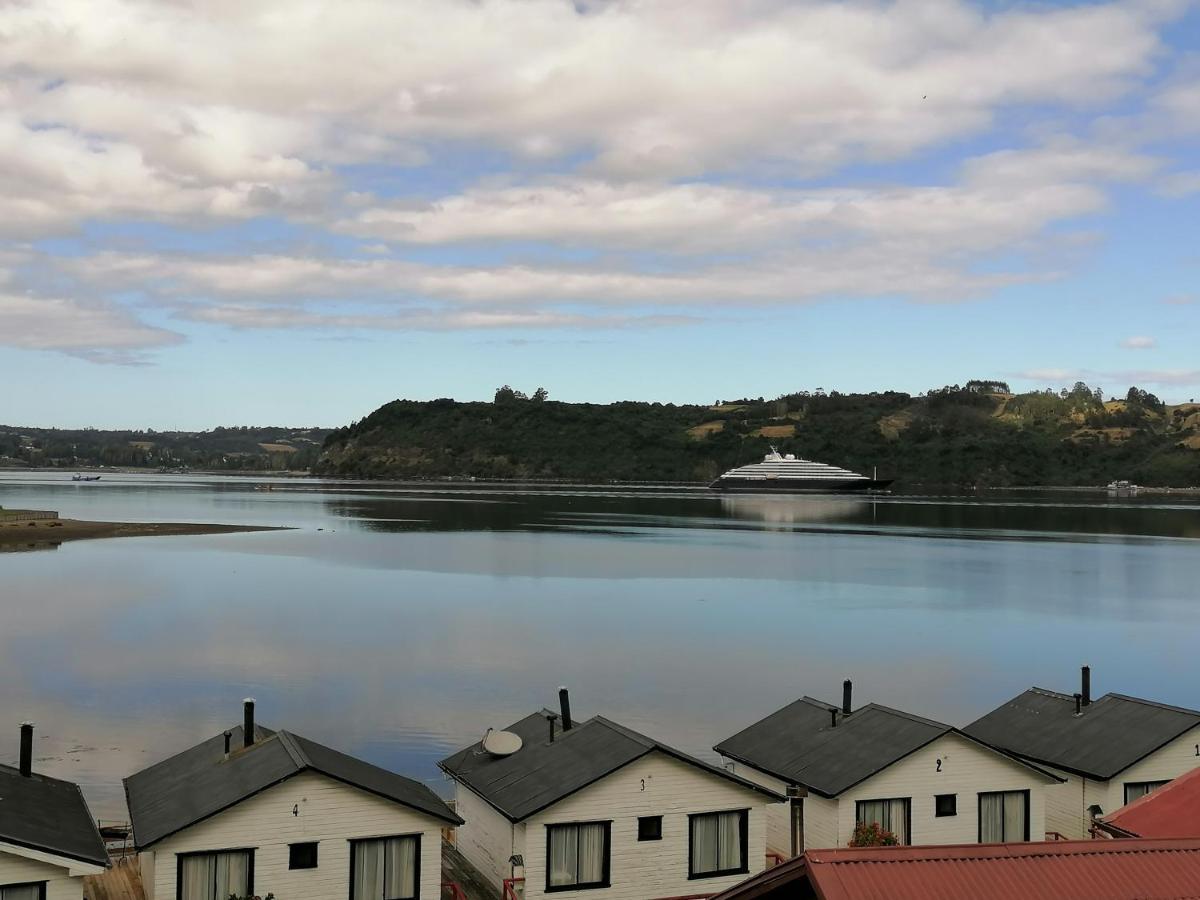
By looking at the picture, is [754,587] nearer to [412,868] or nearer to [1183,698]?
[1183,698]

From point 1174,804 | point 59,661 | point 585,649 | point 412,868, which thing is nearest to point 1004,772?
point 1174,804

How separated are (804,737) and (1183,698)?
25.6 meters

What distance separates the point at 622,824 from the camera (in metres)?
19.8

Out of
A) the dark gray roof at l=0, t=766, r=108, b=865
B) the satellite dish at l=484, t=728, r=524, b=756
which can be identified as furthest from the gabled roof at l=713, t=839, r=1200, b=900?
the satellite dish at l=484, t=728, r=524, b=756

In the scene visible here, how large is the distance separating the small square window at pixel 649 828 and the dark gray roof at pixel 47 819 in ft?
26.4

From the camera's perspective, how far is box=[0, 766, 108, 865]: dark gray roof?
1595 cm

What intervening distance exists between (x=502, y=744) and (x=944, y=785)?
7.74 meters

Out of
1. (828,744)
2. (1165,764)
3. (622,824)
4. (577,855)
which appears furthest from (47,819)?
(1165,764)

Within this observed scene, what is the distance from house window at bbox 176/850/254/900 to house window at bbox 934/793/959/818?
37.5ft

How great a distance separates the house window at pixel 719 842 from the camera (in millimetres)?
20250

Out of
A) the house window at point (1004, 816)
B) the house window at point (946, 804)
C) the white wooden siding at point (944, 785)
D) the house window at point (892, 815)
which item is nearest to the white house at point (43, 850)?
the white wooden siding at point (944, 785)

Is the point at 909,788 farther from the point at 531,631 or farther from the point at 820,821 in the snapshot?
the point at 531,631

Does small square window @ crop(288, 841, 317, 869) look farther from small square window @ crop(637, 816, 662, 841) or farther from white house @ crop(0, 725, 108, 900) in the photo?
small square window @ crop(637, 816, 662, 841)

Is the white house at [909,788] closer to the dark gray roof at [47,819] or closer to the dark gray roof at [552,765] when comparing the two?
the dark gray roof at [552,765]
